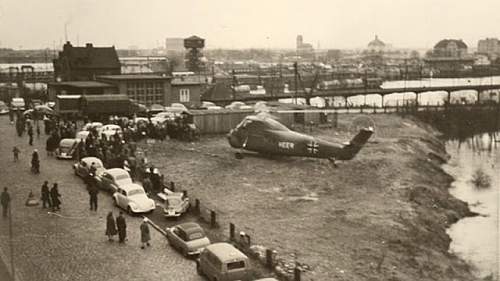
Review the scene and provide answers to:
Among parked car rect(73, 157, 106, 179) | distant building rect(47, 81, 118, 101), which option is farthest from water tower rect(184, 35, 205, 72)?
parked car rect(73, 157, 106, 179)

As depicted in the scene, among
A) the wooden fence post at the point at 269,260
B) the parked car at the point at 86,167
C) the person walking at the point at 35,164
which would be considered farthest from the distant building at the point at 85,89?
the wooden fence post at the point at 269,260

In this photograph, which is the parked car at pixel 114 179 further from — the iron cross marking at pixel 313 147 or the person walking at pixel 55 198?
the iron cross marking at pixel 313 147

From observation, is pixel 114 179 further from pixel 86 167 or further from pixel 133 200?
pixel 86 167

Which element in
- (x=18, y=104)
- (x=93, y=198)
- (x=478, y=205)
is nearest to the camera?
(x=93, y=198)

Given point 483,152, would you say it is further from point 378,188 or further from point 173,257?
point 173,257

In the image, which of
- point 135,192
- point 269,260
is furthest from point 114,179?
point 269,260

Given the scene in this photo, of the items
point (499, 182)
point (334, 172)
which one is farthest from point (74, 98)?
point (499, 182)

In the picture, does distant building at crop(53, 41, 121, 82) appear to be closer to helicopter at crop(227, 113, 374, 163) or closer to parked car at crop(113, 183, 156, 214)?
helicopter at crop(227, 113, 374, 163)
